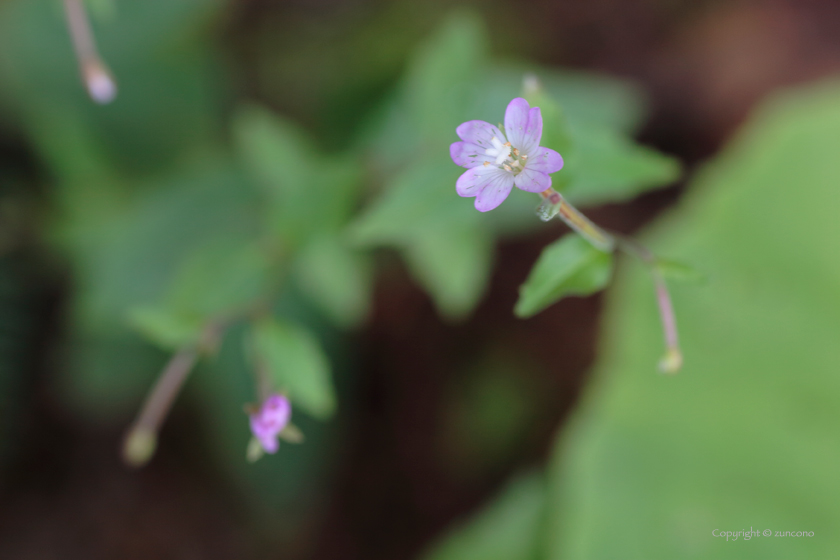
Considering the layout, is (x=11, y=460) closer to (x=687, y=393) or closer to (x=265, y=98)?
(x=265, y=98)

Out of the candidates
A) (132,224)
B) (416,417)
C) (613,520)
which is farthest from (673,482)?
(132,224)

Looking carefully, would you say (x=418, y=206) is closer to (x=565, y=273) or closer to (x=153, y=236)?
(x=565, y=273)

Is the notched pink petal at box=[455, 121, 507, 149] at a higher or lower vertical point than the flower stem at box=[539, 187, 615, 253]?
higher

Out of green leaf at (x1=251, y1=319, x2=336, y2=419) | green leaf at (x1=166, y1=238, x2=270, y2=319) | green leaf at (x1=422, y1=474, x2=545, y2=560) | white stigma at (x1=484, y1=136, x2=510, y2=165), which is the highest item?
white stigma at (x1=484, y1=136, x2=510, y2=165)

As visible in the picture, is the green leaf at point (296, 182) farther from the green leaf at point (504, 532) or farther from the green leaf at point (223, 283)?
the green leaf at point (504, 532)

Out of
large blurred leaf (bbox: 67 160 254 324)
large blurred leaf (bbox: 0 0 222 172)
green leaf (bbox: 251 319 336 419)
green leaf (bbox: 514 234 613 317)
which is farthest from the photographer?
large blurred leaf (bbox: 0 0 222 172)

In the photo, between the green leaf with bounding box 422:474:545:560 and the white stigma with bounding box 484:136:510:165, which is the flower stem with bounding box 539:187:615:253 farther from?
the green leaf with bounding box 422:474:545:560

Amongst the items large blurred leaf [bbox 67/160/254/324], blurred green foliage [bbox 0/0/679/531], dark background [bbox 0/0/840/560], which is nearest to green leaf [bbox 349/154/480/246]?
blurred green foliage [bbox 0/0/679/531]
